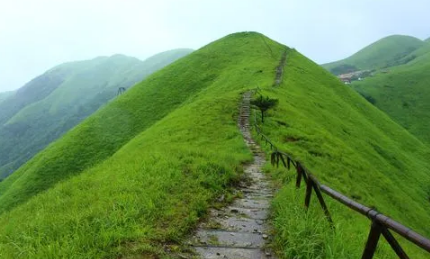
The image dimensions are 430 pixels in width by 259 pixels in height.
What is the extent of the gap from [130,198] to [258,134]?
2173 centimetres

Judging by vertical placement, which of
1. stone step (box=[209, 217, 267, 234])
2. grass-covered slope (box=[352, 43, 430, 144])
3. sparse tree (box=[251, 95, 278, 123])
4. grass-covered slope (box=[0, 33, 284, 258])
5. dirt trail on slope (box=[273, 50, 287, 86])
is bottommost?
grass-covered slope (box=[352, 43, 430, 144])

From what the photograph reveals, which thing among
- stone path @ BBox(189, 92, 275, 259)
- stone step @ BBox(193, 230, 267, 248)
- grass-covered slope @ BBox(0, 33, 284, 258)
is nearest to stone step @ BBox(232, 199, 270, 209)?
stone path @ BBox(189, 92, 275, 259)

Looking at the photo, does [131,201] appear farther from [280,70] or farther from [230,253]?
[280,70]

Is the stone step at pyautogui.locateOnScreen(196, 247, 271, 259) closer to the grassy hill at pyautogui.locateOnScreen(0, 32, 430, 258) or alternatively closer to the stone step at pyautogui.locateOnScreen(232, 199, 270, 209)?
the grassy hill at pyautogui.locateOnScreen(0, 32, 430, 258)

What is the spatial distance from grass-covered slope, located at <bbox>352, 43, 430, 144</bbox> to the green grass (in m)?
43.8

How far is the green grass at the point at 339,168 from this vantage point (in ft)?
27.0

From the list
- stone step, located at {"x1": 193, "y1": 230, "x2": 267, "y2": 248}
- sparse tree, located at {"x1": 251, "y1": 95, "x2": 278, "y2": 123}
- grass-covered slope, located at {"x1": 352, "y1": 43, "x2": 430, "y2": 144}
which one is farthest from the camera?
grass-covered slope, located at {"x1": 352, "y1": 43, "x2": 430, "y2": 144}

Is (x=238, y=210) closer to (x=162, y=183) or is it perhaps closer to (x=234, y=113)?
(x=162, y=183)

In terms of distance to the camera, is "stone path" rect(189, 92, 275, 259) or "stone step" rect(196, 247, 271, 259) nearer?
"stone step" rect(196, 247, 271, 259)

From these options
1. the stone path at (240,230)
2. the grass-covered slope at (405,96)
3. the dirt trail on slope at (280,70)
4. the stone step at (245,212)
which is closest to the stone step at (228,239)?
the stone path at (240,230)

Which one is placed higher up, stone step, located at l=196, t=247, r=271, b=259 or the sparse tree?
the sparse tree

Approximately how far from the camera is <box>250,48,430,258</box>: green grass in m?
8.23

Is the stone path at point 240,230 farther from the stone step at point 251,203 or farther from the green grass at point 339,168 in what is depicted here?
the green grass at point 339,168

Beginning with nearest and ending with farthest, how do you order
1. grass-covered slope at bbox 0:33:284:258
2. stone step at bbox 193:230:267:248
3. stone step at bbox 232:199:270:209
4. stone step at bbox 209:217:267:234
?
grass-covered slope at bbox 0:33:284:258, stone step at bbox 193:230:267:248, stone step at bbox 209:217:267:234, stone step at bbox 232:199:270:209
